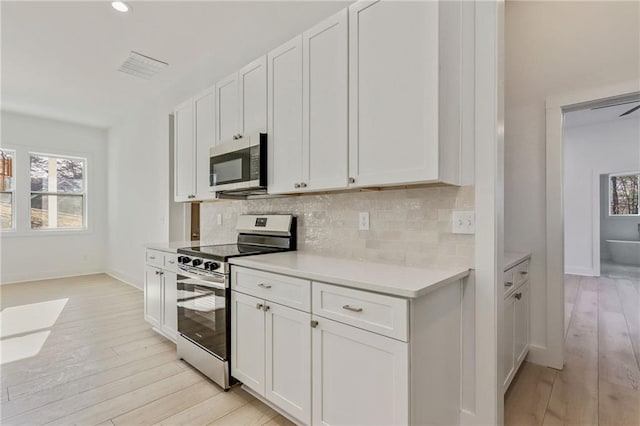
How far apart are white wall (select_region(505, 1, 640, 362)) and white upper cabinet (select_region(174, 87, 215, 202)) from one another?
275cm

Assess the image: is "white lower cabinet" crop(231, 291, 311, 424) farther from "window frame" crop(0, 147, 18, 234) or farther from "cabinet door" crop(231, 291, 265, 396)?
"window frame" crop(0, 147, 18, 234)

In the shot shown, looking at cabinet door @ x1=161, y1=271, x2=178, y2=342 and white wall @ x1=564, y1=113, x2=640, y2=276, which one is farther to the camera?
white wall @ x1=564, y1=113, x2=640, y2=276

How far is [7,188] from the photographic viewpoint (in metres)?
5.59

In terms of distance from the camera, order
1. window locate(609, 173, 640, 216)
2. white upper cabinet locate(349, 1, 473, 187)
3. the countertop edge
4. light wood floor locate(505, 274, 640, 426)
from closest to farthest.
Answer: the countertop edge → white upper cabinet locate(349, 1, 473, 187) → light wood floor locate(505, 274, 640, 426) → window locate(609, 173, 640, 216)

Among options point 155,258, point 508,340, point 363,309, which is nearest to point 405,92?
point 363,309

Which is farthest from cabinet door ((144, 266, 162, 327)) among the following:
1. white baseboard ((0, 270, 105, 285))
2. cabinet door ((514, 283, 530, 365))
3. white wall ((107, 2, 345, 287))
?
white baseboard ((0, 270, 105, 285))

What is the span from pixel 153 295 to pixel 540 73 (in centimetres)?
407

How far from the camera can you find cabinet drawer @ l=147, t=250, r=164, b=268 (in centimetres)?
299

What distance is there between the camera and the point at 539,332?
A: 105 inches

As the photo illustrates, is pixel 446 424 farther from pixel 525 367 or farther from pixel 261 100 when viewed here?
pixel 261 100

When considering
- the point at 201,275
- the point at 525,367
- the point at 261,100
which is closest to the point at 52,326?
the point at 201,275

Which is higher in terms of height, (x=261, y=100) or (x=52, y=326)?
(x=261, y=100)

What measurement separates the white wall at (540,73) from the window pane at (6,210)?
7644 mm

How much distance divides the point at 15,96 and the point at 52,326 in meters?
3.67
